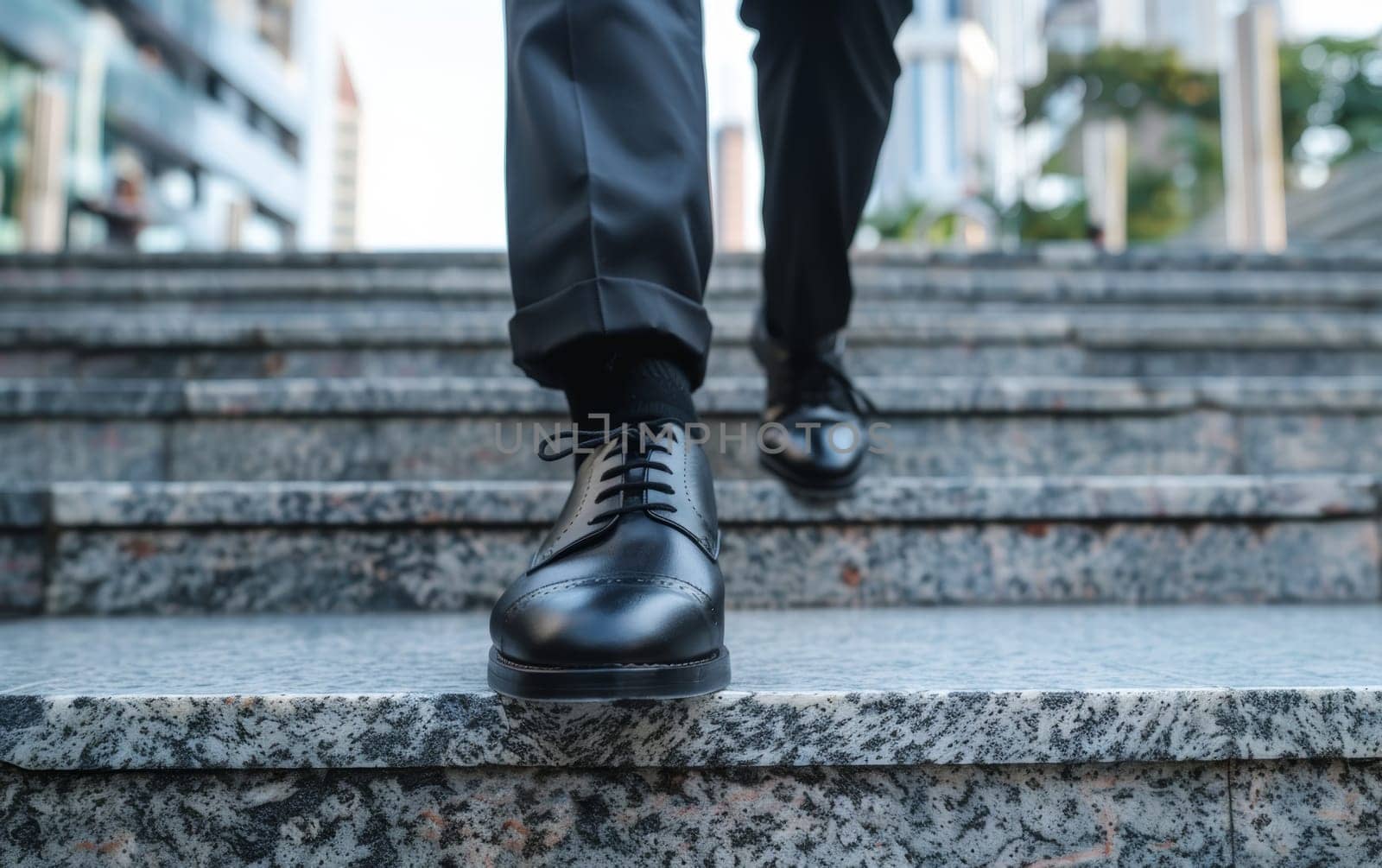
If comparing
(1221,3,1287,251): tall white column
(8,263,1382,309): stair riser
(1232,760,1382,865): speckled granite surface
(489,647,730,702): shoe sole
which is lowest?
(1232,760,1382,865): speckled granite surface

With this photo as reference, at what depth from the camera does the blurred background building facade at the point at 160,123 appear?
6.29 m

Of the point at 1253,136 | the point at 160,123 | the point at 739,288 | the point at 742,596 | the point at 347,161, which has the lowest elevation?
the point at 742,596

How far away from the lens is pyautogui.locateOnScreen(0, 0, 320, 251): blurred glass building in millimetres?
6258

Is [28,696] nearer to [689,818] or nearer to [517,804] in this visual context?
[517,804]

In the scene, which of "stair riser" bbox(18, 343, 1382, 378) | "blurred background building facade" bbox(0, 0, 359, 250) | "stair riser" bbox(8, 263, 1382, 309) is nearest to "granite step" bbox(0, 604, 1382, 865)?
"stair riser" bbox(18, 343, 1382, 378)

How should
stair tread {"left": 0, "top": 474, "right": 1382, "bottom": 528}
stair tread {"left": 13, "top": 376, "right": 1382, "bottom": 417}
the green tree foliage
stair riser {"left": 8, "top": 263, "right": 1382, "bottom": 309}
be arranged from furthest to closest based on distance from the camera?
the green tree foliage → stair riser {"left": 8, "top": 263, "right": 1382, "bottom": 309} → stair tread {"left": 13, "top": 376, "right": 1382, "bottom": 417} → stair tread {"left": 0, "top": 474, "right": 1382, "bottom": 528}

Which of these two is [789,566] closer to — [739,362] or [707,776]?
[707,776]

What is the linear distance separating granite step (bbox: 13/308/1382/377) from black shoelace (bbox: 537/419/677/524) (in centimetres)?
117

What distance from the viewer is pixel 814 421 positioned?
4.43ft

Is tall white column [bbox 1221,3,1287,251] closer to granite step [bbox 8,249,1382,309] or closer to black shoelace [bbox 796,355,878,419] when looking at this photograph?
granite step [bbox 8,249,1382,309]

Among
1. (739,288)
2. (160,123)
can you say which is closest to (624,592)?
(739,288)

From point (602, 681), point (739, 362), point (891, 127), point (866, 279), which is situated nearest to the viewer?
point (602, 681)

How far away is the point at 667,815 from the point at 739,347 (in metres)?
1.44

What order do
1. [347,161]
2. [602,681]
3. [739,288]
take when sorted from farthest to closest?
[347,161]
[739,288]
[602,681]
